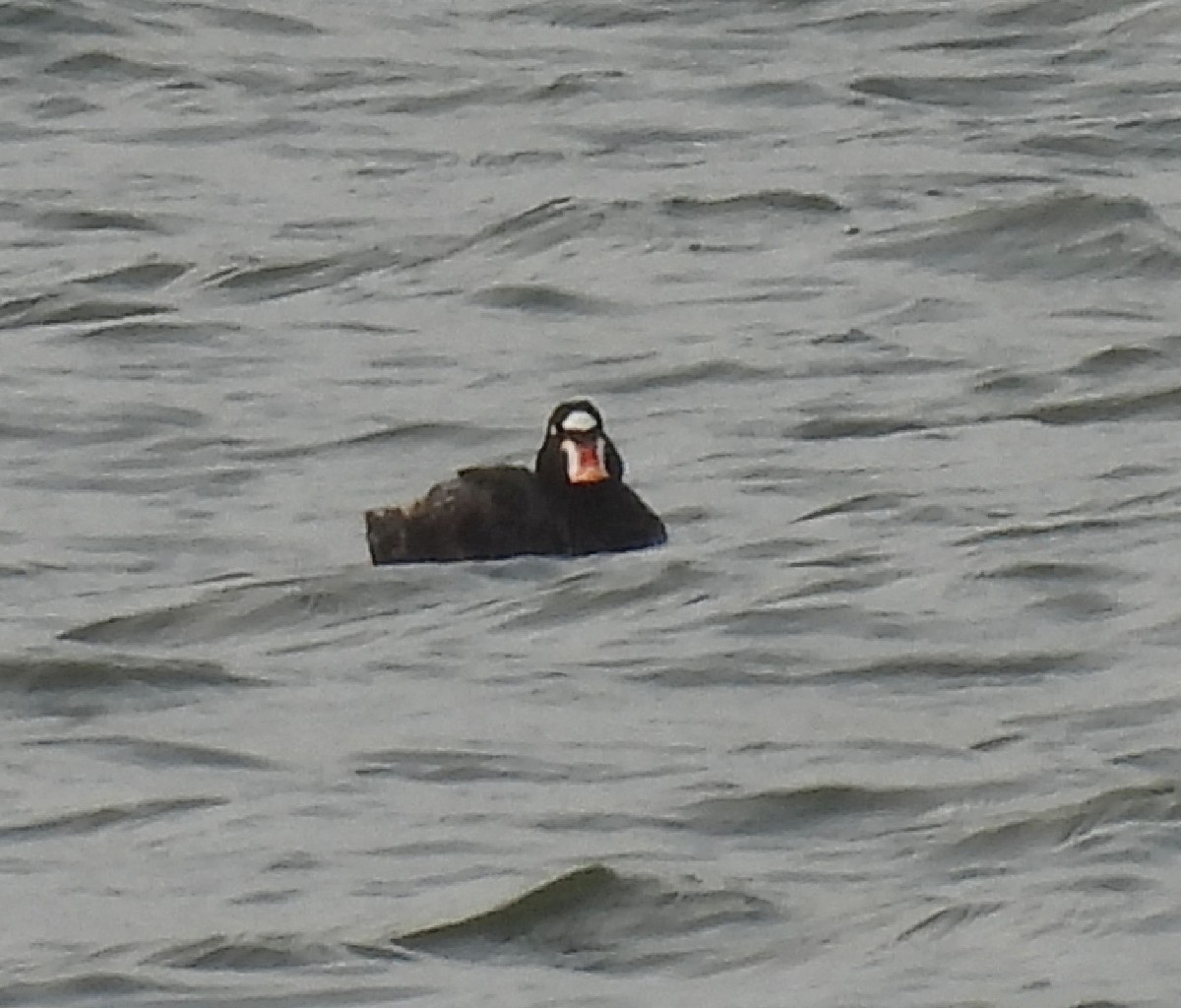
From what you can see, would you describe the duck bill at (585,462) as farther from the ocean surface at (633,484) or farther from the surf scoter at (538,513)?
the ocean surface at (633,484)

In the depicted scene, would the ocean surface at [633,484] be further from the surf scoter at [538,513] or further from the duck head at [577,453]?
the duck head at [577,453]

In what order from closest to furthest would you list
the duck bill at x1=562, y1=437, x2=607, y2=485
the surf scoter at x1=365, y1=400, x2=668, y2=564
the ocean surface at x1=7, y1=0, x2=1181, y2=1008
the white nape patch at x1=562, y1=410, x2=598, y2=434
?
the ocean surface at x1=7, y1=0, x2=1181, y2=1008 → the surf scoter at x1=365, y1=400, x2=668, y2=564 → the duck bill at x1=562, y1=437, x2=607, y2=485 → the white nape patch at x1=562, y1=410, x2=598, y2=434

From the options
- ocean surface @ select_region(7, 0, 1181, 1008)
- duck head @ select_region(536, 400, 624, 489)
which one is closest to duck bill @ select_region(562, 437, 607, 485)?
duck head @ select_region(536, 400, 624, 489)

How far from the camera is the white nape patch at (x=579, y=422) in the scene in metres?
12.8

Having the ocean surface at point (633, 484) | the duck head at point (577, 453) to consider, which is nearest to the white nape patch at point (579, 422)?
the duck head at point (577, 453)

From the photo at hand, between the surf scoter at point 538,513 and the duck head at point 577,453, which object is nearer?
the surf scoter at point 538,513

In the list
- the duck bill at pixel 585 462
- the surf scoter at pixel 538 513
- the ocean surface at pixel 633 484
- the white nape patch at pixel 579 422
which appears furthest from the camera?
the white nape patch at pixel 579 422

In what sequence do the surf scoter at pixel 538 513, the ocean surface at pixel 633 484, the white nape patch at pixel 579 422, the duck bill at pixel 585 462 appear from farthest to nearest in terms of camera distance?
1. the white nape patch at pixel 579 422
2. the duck bill at pixel 585 462
3. the surf scoter at pixel 538 513
4. the ocean surface at pixel 633 484

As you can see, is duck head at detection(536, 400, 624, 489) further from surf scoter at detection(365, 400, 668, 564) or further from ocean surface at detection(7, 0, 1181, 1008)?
ocean surface at detection(7, 0, 1181, 1008)

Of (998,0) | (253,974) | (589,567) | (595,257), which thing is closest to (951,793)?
(253,974)

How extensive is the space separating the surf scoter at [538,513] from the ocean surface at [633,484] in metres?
0.08

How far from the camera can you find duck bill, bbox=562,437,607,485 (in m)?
12.5

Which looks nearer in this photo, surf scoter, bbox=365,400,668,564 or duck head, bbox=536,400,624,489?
surf scoter, bbox=365,400,668,564

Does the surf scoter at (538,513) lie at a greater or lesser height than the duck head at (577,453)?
lesser
